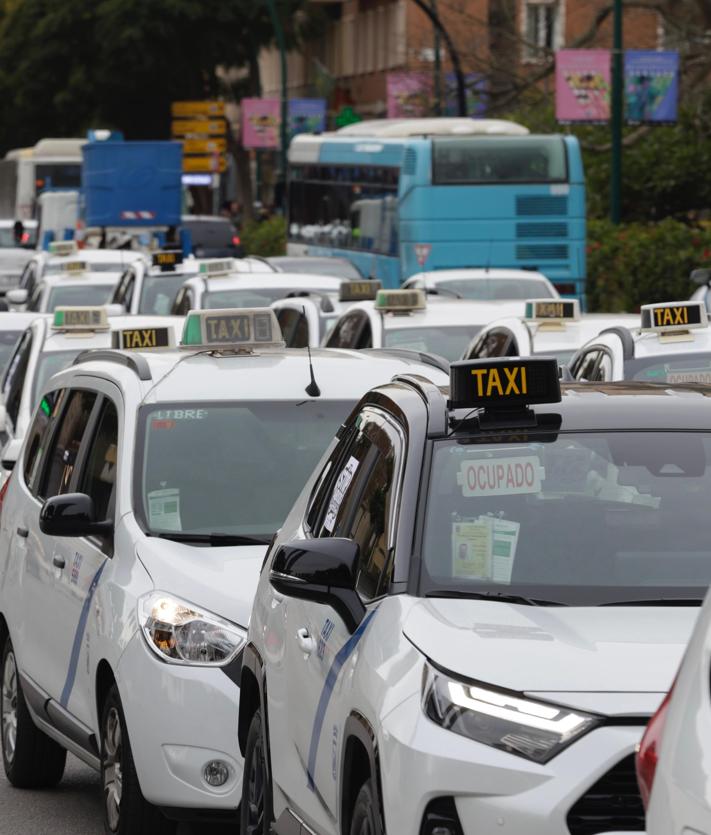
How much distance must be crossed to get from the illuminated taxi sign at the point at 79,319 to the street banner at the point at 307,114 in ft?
145

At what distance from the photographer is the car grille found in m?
3.82

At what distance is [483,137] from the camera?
3067 centimetres

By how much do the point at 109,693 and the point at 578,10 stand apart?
174 ft

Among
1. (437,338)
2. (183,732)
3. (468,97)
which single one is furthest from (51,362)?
(468,97)

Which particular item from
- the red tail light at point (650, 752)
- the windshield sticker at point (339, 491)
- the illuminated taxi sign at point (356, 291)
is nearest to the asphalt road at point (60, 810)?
the windshield sticker at point (339, 491)

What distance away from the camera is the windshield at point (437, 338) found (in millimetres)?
13992

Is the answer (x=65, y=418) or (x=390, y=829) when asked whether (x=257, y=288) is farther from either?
(x=390, y=829)

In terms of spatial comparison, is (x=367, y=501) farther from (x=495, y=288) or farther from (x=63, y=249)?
(x=63, y=249)

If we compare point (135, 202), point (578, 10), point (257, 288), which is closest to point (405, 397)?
point (257, 288)

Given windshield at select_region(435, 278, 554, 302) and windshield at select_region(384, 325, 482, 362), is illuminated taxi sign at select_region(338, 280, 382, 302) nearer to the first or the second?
windshield at select_region(435, 278, 554, 302)

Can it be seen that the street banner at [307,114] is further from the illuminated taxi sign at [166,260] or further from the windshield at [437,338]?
the windshield at [437,338]

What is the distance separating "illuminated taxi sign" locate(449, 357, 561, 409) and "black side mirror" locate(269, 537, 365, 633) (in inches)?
19.5

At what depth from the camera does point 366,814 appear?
4.40 metres

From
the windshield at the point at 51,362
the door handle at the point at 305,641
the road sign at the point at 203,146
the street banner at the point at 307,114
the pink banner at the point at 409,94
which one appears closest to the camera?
the door handle at the point at 305,641
